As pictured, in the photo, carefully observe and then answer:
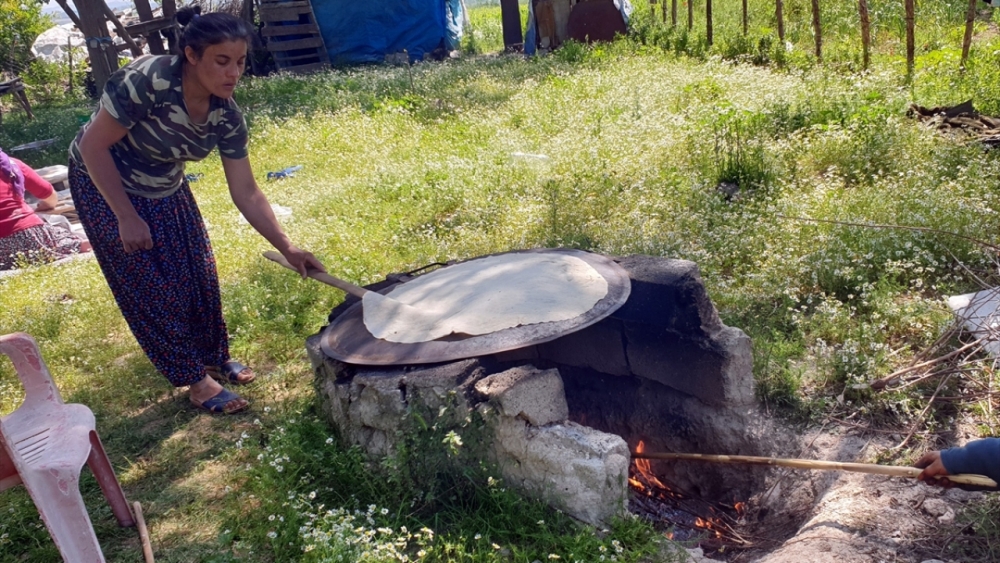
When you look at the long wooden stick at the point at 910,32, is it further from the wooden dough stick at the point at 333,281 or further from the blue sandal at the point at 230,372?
the blue sandal at the point at 230,372

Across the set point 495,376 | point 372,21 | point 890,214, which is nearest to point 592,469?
point 495,376

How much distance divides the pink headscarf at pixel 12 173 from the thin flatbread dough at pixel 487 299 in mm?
3518

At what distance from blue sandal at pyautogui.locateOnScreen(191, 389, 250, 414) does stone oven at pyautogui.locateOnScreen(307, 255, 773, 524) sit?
2.19 feet

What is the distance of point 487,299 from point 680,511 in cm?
115

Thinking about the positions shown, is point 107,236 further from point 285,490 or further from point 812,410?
point 812,410

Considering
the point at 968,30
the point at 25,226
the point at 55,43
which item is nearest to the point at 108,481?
the point at 25,226

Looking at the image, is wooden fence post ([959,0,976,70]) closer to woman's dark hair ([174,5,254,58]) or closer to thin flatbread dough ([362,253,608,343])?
thin flatbread dough ([362,253,608,343])

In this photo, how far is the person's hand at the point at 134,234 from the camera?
3.11 meters

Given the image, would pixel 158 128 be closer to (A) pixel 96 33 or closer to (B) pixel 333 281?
(B) pixel 333 281

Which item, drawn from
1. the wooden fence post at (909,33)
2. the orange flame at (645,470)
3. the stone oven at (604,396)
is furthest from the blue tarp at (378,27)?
the orange flame at (645,470)

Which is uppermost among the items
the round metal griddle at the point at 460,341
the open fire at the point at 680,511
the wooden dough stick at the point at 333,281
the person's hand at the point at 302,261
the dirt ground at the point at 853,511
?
→ the person's hand at the point at 302,261

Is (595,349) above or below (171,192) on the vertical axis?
below

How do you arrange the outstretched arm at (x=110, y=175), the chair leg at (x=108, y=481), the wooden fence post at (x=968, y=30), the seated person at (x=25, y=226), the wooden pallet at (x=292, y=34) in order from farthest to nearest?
the wooden pallet at (x=292, y=34) → the wooden fence post at (x=968, y=30) → the seated person at (x=25, y=226) → the outstretched arm at (x=110, y=175) → the chair leg at (x=108, y=481)

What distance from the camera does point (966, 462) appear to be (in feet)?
6.70
